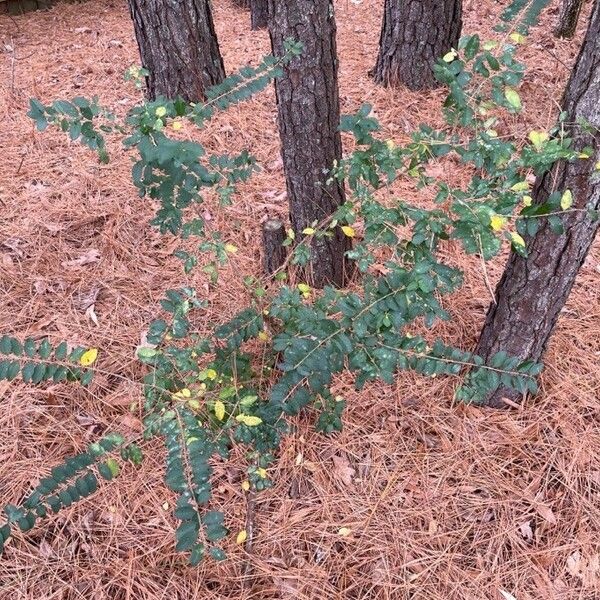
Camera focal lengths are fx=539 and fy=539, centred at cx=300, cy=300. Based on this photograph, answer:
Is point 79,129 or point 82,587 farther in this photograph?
point 82,587

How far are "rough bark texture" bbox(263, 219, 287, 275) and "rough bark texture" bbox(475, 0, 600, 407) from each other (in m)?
0.94

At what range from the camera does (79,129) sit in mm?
1245

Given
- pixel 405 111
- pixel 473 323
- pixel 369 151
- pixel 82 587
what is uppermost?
pixel 369 151

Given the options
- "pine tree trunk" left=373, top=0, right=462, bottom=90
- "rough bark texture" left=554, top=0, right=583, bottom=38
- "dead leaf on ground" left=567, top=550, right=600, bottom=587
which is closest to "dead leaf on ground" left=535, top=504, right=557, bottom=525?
"dead leaf on ground" left=567, top=550, right=600, bottom=587

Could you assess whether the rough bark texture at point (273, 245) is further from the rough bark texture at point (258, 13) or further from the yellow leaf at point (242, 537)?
the rough bark texture at point (258, 13)

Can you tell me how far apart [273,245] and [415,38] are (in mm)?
2058

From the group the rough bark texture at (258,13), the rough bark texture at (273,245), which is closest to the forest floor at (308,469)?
the rough bark texture at (273,245)

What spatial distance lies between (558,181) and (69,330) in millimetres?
2008

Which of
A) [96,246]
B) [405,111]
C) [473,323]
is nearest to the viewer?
[473,323]

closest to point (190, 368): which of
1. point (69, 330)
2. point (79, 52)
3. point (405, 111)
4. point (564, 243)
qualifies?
point (69, 330)

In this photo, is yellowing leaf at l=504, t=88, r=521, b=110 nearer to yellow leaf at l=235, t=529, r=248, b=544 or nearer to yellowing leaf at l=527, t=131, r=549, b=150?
yellowing leaf at l=527, t=131, r=549, b=150

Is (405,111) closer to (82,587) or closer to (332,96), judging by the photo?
(332,96)

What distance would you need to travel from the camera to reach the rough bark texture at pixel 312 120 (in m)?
1.83

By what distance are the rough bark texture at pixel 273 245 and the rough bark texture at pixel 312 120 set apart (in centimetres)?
8
